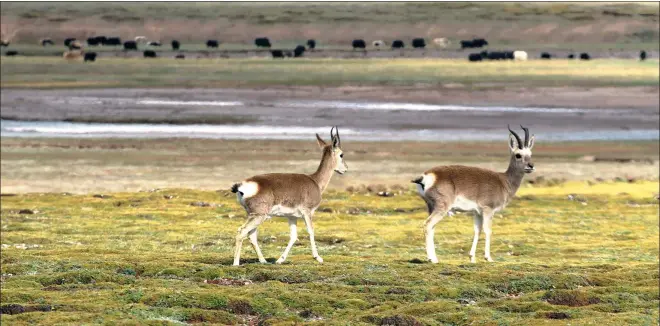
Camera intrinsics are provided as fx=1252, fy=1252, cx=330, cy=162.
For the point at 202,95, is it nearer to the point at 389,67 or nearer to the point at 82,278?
the point at 389,67

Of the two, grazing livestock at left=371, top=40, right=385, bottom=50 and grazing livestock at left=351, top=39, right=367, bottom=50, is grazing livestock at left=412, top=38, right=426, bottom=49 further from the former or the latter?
grazing livestock at left=351, top=39, right=367, bottom=50

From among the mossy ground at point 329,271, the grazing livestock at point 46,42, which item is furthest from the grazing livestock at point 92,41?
the mossy ground at point 329,271

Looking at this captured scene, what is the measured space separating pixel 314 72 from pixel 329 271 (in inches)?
3403

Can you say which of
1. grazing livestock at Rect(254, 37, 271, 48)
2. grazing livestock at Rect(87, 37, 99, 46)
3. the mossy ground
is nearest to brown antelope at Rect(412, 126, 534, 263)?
the mossy ground

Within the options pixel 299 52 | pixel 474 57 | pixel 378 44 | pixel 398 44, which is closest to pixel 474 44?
pixel 398 44

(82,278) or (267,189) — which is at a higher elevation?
(267,189)

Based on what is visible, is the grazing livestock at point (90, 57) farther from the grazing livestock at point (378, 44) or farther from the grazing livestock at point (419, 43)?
the grazing livestock at point (419, 43)

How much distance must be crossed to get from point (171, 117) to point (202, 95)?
1546 centimetres

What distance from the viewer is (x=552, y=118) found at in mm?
73250

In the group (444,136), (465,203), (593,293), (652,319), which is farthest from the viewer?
(444,136)

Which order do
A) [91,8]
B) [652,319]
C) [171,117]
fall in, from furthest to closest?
[91,8]
[171,117]
[652,319]

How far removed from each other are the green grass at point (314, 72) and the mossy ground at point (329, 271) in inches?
2391

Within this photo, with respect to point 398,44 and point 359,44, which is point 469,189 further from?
point 398,44

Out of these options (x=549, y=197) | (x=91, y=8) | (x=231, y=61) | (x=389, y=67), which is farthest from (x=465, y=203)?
(x=91, y=8)
